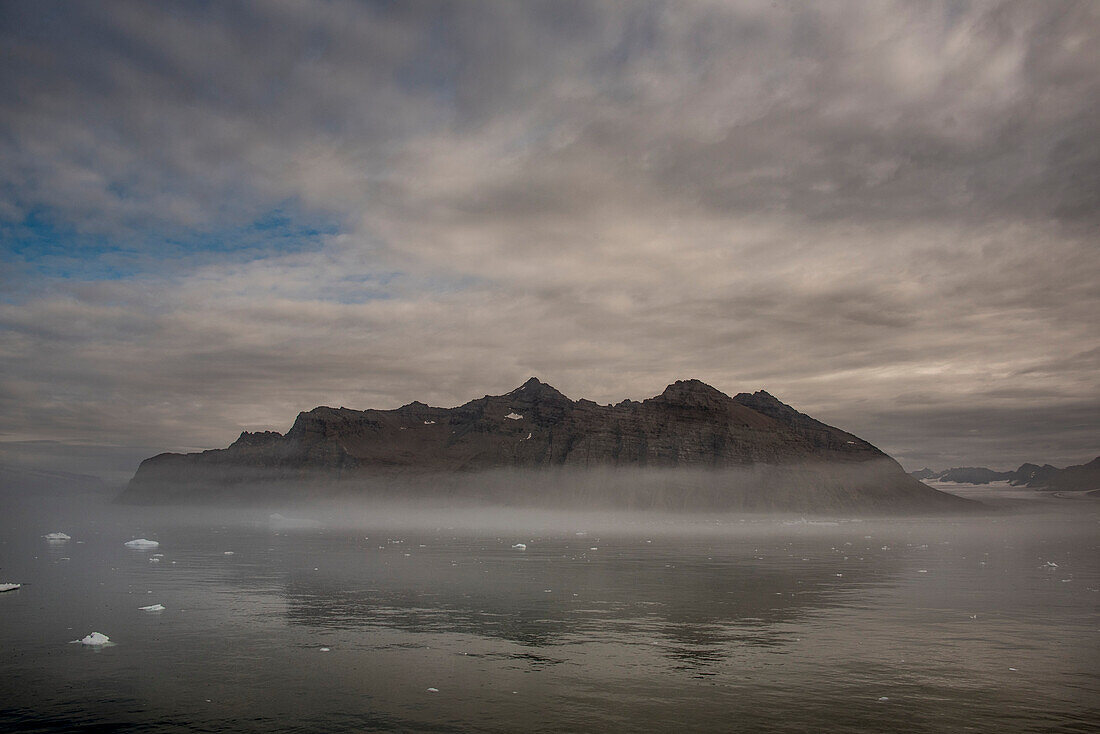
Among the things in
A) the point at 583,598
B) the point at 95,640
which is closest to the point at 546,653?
the point at 583,598

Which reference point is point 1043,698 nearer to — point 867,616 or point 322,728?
point 867,616

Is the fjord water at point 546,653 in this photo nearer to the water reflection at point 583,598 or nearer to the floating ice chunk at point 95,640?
the water reflection at point 583,598

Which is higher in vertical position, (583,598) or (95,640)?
(95,640)

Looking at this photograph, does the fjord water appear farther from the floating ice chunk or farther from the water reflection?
the floating ice chunk

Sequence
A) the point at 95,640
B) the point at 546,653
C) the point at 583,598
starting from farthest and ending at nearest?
the point at 583,598
the point at 95,640
the point at 546,653

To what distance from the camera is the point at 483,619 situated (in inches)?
1339

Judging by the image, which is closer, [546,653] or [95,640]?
[546,653]

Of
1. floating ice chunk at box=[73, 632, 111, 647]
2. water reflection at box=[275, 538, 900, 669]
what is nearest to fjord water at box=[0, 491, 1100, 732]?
water reflection at box=[275, 538, 900, 669]

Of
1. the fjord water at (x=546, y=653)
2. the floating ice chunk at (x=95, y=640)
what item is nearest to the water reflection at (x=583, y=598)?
the fjord water at (x=546, y=653)

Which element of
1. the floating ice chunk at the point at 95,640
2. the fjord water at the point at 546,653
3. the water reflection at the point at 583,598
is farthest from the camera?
the water reflection at the point at 583,598

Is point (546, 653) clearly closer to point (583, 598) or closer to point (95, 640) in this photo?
point (583, 598)

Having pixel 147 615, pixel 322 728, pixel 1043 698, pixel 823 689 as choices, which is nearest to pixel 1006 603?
pixel 1043 698

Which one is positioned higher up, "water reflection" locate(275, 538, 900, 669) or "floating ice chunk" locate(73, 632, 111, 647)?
"floating ice chunk" locate(73, 632, 111, 647)

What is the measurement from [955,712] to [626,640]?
1226 cm
